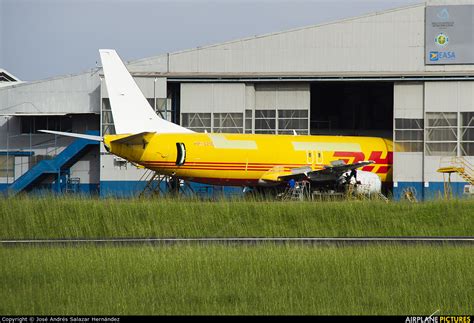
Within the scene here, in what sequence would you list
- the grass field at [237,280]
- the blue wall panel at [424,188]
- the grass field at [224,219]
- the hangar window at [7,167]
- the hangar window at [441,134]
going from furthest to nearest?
the hangar window at [7,167], the hangar window at [441,134], the blue wall panel at [424,188], the grass field at [224,219], the grass field at [237,280]

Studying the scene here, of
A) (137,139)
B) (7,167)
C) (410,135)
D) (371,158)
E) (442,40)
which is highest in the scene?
(442,40)

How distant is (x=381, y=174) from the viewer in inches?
2286

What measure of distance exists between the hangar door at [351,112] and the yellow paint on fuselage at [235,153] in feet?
48.0

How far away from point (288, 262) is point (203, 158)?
2850 cm

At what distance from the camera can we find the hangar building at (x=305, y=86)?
57781 mm

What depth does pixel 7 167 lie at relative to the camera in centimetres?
6425

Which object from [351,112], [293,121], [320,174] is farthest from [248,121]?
[351,112]

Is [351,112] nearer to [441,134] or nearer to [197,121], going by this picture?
[441,134]

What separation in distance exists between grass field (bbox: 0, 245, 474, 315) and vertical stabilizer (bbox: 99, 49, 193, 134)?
26.2 metres

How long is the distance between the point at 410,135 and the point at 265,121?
412 inches

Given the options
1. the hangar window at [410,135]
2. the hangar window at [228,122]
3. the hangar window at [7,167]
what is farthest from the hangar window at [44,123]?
the hangar window at [410,135]

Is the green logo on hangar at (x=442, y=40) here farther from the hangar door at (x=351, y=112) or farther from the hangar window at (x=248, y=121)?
the hangar window at (x=248, y=121)

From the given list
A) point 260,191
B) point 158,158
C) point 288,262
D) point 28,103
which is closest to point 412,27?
point 260,191

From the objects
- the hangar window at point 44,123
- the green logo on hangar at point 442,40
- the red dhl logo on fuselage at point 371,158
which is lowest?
the red dhl logo on fuselage at point 371,158
